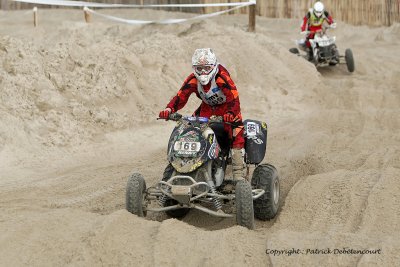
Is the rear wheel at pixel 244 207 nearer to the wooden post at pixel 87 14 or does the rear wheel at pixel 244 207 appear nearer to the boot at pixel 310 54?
the boot at pixel 310 54

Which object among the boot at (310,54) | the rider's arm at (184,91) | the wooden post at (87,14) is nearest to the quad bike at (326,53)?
the boot at (310,54)

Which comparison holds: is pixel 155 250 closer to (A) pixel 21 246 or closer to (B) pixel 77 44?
(A) pixel 21 246

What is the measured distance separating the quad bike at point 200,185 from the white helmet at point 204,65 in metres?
0.49

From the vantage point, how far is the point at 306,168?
8180 mm

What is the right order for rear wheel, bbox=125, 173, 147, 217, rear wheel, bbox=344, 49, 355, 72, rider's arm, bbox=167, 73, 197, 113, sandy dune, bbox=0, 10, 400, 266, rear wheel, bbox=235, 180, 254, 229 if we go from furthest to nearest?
1. rear wheel, bbox=344, 49, 355, 72
2. rider's arm, bbox=167, 73, 197, 113
3. rear wheel, bbox=125, 173, 147, 217
4. rear wheel, bbox=235, 180, 254, 229
5. sandy dune, bbox=0, 10, 400, 266

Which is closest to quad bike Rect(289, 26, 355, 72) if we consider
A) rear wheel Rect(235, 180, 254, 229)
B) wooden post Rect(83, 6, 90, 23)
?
wooden post Rect(83, 6, 90, 23)

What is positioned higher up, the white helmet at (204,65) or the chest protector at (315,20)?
the chest protector at (315,20)

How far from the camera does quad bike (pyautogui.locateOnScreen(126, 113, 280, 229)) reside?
5.81m

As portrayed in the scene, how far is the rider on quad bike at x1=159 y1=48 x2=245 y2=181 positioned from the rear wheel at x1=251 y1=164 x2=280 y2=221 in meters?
0.18

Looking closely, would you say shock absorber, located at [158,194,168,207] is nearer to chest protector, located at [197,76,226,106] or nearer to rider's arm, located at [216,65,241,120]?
rider's arm, located at [216,65,241,120]

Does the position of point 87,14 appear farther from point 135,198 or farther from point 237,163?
point 135,198

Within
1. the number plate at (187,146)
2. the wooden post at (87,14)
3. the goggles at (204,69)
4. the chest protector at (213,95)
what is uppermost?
the wooden post at (87,14)

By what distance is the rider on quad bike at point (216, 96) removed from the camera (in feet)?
21.0

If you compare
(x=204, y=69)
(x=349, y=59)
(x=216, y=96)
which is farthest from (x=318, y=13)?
(x=204, y=69)
